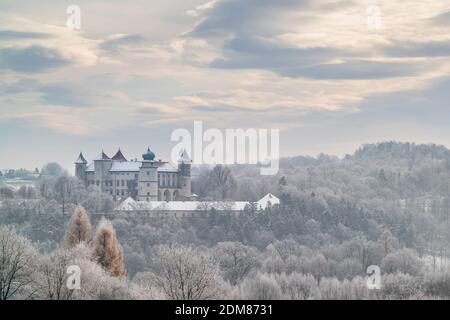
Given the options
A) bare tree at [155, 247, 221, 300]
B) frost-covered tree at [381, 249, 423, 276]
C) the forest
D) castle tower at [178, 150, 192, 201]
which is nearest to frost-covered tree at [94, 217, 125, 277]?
the forest

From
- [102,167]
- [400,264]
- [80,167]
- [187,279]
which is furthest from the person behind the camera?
[80,167]

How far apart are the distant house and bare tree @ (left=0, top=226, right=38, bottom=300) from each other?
45201 millimetres

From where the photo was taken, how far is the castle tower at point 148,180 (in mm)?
77938

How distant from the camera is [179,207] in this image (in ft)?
243

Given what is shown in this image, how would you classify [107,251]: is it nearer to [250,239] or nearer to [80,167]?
[250,239]

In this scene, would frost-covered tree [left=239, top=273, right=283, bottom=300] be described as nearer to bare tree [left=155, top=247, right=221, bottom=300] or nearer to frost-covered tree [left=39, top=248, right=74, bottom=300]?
bare tree [left=155, top=247, right=221, bottom=300]

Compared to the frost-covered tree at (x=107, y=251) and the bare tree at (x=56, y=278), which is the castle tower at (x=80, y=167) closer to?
the frost-covered tree at (x=107, y=251)

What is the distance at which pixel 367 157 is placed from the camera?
140625 mm

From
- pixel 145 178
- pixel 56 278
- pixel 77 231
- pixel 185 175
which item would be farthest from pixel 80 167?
pixel 56 278

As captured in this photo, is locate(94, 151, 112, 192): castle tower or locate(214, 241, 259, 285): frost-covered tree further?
locate(94, 151, 112, 192): castle tower

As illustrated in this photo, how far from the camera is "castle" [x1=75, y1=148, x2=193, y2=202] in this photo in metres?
78.1

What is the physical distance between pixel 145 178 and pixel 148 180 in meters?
0.33

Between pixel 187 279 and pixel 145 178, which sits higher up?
pixel 145 178
